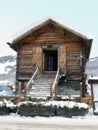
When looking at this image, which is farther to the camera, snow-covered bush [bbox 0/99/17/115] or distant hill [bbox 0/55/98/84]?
distant hill [bbox 0/55/98/84]

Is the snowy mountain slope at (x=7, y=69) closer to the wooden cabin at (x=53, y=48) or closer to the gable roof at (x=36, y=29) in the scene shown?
the wooden cabin at (x=53, y=48)

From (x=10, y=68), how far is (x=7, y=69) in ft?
2.84

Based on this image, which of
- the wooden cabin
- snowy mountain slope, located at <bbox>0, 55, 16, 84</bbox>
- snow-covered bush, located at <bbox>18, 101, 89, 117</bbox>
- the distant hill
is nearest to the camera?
snow-covered bush, located at <bbox>18, 101, 89, 117</bbox>

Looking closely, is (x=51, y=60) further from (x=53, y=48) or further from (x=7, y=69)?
(x=7, y=69)

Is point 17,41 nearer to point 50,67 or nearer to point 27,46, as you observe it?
point 27,46

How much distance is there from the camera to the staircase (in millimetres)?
24916

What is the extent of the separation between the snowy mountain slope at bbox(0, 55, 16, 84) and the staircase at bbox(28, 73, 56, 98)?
125 feet

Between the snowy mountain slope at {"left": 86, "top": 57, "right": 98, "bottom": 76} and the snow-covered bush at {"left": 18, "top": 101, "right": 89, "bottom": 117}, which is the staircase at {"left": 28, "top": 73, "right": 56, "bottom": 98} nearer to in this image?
the snow-covered bush at {"left": 18, "top": 101, "right": 89, "bottom": 117}

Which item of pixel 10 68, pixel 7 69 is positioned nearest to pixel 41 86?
pixel 10 68

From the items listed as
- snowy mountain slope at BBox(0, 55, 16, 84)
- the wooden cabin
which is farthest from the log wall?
snowy mountain slope at BBox(0, 55, 16, 84)

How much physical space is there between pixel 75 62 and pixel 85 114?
9.09 m

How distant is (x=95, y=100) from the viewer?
20.4 m

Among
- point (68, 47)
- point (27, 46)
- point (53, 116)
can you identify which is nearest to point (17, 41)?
point (27, 46)

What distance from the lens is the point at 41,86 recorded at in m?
26.4
